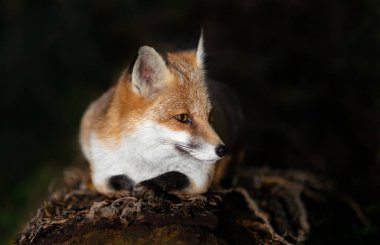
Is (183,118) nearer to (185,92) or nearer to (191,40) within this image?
(185,92)

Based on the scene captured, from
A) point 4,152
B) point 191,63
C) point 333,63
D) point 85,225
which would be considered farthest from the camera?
point 4,152

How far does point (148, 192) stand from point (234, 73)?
18.4 feet

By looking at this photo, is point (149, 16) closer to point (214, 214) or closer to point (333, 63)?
point (333, 63)

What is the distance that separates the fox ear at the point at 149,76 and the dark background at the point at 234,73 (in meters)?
3.29

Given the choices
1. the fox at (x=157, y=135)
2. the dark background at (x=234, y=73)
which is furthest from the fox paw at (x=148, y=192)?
the dark background at (x=234, y=73)

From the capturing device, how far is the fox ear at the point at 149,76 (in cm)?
466

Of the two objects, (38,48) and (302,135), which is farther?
(38,48)

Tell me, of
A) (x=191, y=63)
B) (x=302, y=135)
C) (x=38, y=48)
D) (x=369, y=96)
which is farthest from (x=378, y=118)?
(x=38, y=48)

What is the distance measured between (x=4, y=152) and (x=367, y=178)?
694 centimetres

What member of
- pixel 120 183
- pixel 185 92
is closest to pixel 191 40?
pixel 185 92

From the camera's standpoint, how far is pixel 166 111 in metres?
4.59

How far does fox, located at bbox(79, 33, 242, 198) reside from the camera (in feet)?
14.9

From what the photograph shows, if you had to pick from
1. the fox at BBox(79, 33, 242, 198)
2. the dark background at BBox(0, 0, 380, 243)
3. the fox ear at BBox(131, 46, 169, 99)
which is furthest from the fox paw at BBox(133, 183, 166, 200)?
the dark background at BBox(0, 0, 380, 243)

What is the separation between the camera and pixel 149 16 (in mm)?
11750
